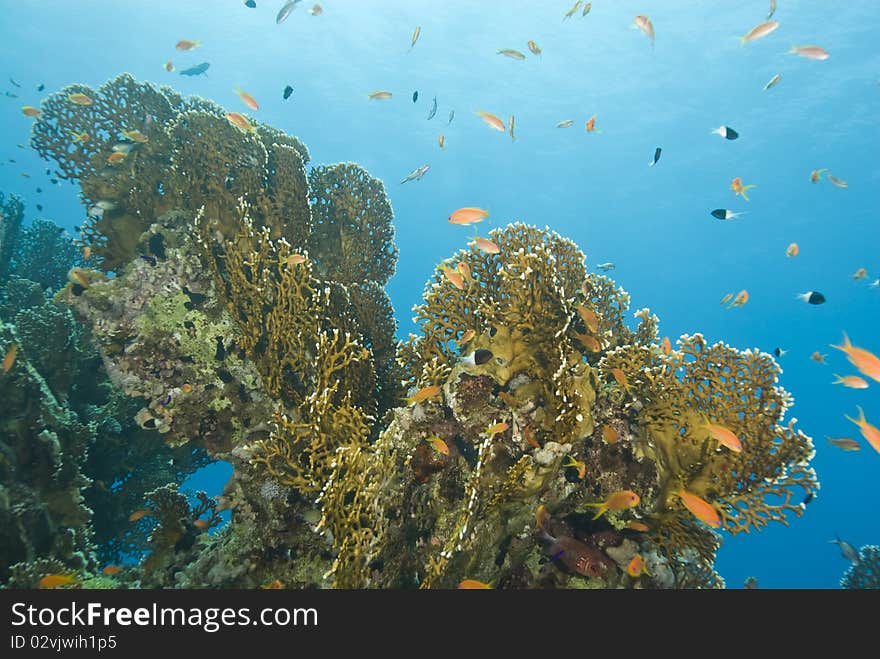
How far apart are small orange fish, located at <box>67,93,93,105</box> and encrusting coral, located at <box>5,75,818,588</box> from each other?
283cm

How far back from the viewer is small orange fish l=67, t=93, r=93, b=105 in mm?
7812

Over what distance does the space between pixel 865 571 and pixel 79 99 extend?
18797 mm

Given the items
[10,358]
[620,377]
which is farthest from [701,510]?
[10,358]

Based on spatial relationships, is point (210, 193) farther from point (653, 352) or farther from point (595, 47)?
point (595, 47)

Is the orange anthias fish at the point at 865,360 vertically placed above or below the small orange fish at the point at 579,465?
above

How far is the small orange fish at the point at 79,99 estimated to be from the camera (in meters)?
7.81

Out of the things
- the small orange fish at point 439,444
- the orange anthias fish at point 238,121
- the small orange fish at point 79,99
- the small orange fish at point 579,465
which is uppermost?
the small orange fish at point 79,99

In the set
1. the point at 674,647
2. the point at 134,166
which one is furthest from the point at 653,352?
the point at 134,166

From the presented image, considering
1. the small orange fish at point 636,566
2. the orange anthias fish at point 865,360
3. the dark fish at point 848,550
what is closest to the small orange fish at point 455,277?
the small orange fish at point 636,566

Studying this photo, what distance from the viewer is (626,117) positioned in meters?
44.1

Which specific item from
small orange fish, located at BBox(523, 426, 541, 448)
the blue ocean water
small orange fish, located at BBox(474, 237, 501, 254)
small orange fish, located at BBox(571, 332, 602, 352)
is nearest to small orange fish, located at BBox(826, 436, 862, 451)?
small orange fish, located at BBox(571, 332, 602, 352)

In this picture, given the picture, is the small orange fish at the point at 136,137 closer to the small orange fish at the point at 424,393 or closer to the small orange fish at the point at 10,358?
the small orange fish at the point at 10,358

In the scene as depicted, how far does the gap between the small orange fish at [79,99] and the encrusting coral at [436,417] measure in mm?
2827

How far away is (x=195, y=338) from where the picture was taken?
6121 mm
